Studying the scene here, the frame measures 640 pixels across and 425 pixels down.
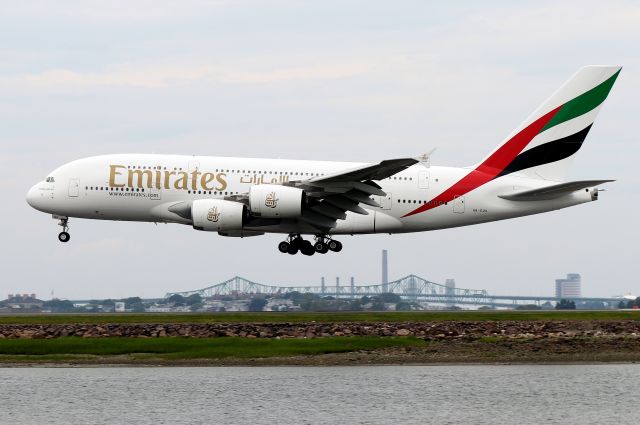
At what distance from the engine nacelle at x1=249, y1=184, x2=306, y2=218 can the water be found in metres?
13.4

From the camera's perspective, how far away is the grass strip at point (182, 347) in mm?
53031

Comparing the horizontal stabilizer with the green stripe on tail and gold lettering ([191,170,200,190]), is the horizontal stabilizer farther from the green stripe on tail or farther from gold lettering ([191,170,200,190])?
gold lettering ([191,170,200,190])

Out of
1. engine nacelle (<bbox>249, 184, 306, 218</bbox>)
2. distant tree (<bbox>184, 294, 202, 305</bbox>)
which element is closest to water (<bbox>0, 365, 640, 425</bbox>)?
engine nacelle (<bbox>249, 184, 306, 218</bbox>)

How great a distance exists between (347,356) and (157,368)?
26.1 ft

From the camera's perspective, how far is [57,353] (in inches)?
2100

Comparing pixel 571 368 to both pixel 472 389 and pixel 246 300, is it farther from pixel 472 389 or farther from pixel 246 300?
pixel 246 300

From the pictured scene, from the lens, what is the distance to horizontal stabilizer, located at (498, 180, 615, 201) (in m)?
63.9

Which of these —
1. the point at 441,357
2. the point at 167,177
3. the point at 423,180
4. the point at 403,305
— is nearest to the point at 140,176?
the point at 167,177

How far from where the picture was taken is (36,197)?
67250 millimetres

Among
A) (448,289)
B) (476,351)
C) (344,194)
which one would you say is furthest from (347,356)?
(448,289)

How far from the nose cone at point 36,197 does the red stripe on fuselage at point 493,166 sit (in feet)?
63.6

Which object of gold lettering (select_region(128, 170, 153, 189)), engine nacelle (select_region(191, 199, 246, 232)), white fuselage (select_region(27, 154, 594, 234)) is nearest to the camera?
engine nacelle (select_region(191, 199, 246, 232))

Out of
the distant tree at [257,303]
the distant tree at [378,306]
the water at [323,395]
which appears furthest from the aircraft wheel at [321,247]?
the water at [323,395]

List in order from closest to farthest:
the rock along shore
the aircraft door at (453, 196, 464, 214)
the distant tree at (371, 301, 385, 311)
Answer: the rock along shore → the aircraft door at (453, 196, 464, 214) → the distant tree at (371, 301, 385, 311)
